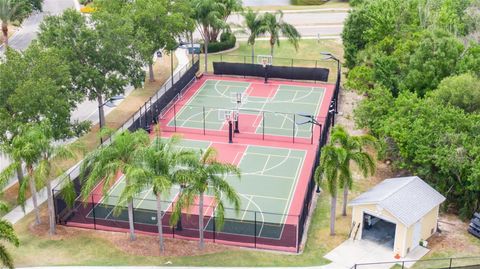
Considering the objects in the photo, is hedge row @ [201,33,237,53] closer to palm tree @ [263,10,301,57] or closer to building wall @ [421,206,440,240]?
palm tree @ [263,10,301,57]

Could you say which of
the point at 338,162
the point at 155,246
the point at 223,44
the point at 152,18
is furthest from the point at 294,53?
the point at 155,246

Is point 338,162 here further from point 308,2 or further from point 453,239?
point 308,2

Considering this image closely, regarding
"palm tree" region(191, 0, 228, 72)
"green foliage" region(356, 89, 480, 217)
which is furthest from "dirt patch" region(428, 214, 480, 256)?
"palm tree" region(191, 0, 228, 72)

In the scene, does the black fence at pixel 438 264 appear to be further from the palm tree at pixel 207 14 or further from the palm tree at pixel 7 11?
the palm tree at pixel 7 11

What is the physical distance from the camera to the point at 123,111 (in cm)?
5588

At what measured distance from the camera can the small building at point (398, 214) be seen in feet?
114

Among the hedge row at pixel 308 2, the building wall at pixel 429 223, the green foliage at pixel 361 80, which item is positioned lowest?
the building wall at pixel 429 223

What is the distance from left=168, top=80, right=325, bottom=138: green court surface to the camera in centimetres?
5250

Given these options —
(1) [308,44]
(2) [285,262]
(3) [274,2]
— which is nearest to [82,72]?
(2) [285,262]

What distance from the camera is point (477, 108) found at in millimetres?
43750

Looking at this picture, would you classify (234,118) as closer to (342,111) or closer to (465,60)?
(342,111)

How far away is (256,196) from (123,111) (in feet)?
61.0

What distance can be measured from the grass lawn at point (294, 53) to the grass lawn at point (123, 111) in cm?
410

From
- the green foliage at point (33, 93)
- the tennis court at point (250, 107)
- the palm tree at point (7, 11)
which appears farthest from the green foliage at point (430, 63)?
the palm tree at point (7, 11)
